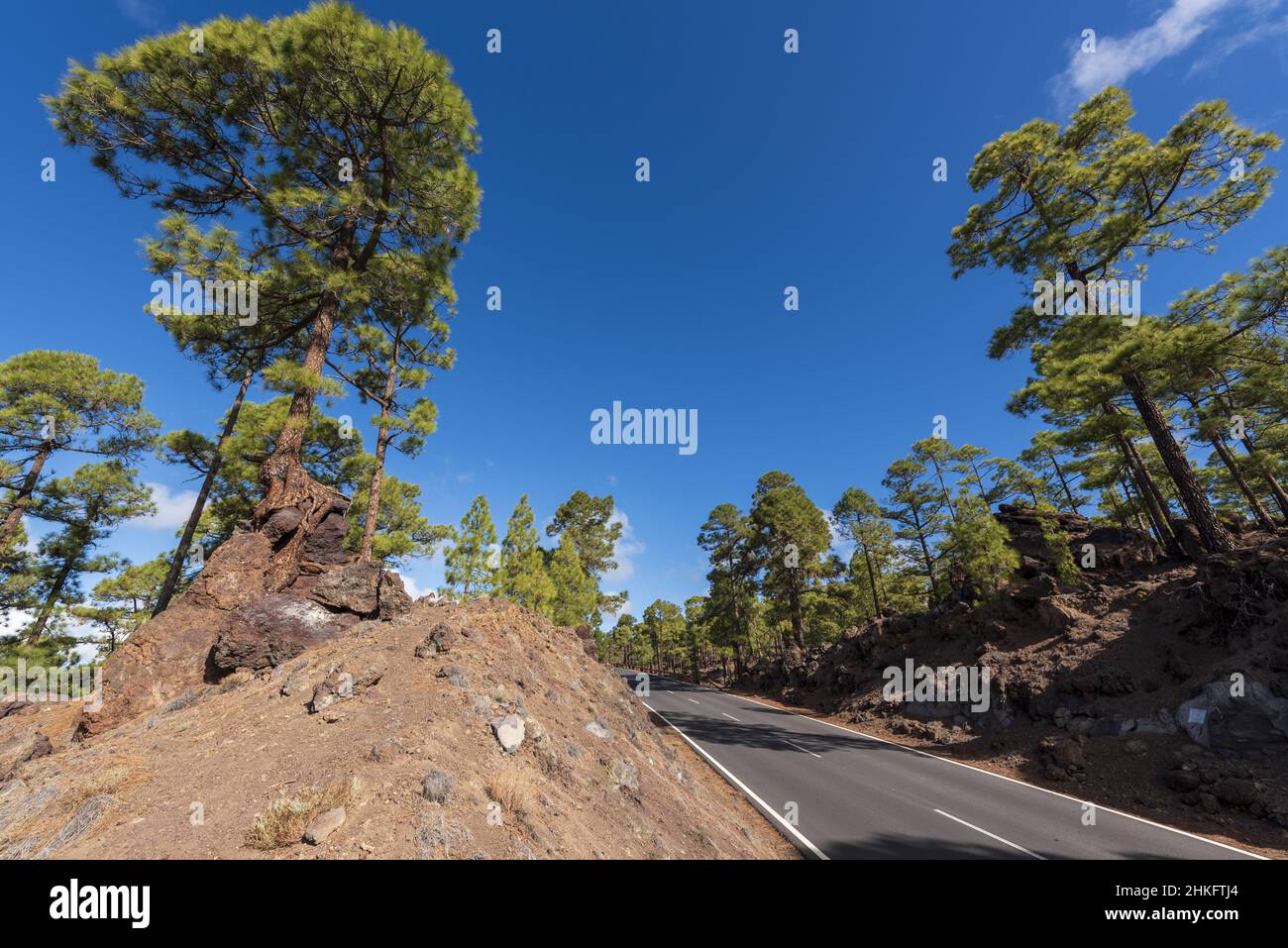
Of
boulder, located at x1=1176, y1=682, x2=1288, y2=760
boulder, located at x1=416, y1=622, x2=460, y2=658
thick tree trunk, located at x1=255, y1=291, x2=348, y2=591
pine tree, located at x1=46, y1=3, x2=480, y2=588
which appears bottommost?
boulder, located at x1=1176, y1=682, x2=1288, y2=760

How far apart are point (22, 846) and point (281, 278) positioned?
11303 mm

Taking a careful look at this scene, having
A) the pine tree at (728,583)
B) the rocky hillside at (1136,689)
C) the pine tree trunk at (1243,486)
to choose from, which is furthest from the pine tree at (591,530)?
the pine tree trunk at (1243,486)

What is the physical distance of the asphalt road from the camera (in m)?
8.23

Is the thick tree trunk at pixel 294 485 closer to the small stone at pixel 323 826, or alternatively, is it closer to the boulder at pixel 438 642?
the boulder at pixel 438 642

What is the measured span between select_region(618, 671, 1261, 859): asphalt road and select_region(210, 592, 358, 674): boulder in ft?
32.9

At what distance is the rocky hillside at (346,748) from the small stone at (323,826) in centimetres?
1

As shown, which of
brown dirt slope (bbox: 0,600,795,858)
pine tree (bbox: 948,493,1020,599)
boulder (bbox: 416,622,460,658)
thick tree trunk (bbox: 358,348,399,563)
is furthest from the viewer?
pine tree (bbox: 948,493,1020,599)

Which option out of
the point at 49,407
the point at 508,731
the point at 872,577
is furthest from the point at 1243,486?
the point at 49,407

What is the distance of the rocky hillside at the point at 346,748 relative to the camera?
3.92 meters

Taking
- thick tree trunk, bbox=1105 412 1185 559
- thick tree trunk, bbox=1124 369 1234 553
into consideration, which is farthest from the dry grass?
thick tree trunk, bbox=1105 412 1185 559

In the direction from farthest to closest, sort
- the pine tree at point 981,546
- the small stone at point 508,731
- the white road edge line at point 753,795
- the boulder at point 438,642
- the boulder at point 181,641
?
the pine tree at point 981,546
the white road edge line at point 753,795
the boulder at point 181,641
the boulder at point 438,642
the small stone at point 508,731

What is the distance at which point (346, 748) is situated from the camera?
4.85 m

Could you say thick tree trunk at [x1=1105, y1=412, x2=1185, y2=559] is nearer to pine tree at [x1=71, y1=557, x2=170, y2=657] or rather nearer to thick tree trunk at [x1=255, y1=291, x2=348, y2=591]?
thick tree trunk at [x1=255, y1=291, x2=348, y2=591]
